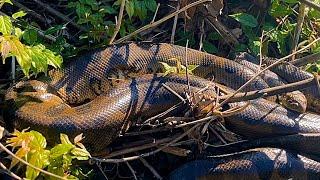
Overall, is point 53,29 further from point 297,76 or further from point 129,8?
point 297,76

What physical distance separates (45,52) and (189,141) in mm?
1360

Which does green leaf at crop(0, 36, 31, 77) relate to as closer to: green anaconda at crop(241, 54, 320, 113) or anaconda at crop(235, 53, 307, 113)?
anaconda at crop(235, 53, 307, 113)

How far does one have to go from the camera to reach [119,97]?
4.63 m

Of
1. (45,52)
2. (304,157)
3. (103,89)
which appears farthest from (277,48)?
(45,52)

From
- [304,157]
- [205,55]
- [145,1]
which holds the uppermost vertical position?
[145,1]

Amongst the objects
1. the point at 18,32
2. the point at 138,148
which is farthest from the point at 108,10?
the point at 138,148


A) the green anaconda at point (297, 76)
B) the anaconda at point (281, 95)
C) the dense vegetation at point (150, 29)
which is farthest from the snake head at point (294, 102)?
the dense vegetation at point (150, 29)

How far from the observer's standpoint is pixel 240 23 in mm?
5820

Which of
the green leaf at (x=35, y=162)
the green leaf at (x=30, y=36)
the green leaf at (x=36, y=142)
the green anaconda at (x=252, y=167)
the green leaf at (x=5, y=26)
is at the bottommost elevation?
the green anaconda at (x=252, y=167)

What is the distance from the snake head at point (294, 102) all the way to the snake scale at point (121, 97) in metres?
0.11

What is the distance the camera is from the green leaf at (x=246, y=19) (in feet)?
18.4

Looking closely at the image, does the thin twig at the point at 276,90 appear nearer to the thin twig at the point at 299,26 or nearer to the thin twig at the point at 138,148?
the thin twig at the point at 138,148

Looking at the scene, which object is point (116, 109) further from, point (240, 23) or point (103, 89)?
point (240, 23)

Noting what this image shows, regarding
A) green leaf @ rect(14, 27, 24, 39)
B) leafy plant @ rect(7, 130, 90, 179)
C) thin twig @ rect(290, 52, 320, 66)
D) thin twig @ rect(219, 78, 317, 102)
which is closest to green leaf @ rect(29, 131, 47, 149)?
leafy plant @ rect(7, 130, 90, 179)
